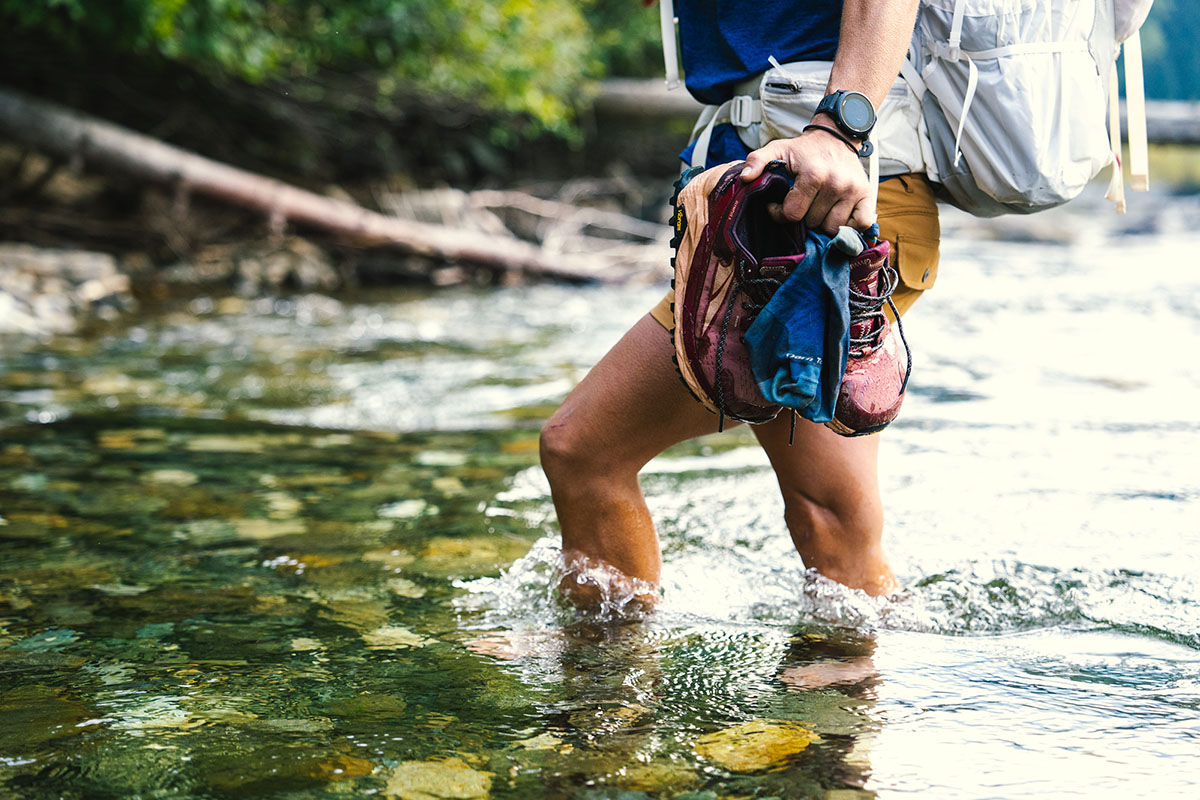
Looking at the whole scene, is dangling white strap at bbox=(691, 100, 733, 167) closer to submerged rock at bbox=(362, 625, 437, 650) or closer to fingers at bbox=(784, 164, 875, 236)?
fingers at bbox=(784, 164, 875, 236)

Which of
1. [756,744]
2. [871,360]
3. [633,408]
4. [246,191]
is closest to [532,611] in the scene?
[633,408]

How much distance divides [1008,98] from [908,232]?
31cm

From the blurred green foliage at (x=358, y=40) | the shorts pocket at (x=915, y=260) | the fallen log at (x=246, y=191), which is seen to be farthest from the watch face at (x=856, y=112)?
the fallen log at (x=246, y=191)

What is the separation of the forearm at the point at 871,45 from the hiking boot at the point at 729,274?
209 mm

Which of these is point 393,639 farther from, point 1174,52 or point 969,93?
point 1174,52

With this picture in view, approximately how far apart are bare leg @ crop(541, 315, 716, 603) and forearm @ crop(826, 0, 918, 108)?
600 mm

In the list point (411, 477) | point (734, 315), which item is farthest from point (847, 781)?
point (411, 477)

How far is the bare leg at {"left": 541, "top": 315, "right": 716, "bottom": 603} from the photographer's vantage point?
2.29m

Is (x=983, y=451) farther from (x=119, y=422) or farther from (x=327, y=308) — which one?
(x=327, y=308)

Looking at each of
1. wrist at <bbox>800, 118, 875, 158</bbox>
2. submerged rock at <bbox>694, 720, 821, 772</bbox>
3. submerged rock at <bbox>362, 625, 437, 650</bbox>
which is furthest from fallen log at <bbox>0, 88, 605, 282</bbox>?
submerged rock at <bbox>694, 720, 821, 772</bbox>

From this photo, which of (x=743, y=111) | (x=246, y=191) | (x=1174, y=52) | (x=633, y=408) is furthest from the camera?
(x=1174, y=52)

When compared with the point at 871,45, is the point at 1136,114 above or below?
below

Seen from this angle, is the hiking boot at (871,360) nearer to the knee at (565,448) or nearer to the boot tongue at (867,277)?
the boot tongue at (867,277)

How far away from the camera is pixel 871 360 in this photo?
2.02 metres
